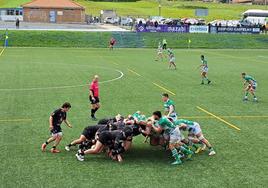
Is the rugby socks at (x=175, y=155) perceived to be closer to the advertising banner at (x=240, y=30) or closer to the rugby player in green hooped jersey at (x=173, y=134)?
the rugby player in green hooped jersey at (x=173, y=134)

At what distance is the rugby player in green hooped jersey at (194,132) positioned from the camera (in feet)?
52.7

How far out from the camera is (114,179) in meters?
13.5

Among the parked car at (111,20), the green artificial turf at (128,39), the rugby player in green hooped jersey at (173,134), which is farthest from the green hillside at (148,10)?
the rugby player in green hooped jersey at (173,134)

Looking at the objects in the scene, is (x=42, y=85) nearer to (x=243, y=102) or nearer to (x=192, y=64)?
(x=243, y=102)

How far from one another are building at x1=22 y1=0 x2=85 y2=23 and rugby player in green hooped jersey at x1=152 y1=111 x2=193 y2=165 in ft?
279

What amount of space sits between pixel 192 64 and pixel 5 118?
94.1 ft

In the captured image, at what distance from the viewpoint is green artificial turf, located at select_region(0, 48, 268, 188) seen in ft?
45.0

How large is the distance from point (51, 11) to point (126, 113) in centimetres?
7891

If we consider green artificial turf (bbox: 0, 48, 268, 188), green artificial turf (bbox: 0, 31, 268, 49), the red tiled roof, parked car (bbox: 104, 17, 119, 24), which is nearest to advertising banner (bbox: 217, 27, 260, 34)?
green artificial turf (bbox: 0, 31, 268, 49)

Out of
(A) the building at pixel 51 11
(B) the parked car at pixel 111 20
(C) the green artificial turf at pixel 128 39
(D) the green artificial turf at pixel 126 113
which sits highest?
(A) the building at pixel 51 11

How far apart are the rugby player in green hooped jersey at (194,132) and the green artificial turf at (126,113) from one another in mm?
382

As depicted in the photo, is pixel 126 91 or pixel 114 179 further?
pixel 126 91

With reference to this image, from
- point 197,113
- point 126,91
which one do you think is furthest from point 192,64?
point 197,113

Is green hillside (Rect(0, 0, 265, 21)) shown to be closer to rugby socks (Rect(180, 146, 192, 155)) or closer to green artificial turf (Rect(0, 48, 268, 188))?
green artificial turf (Rect(0, 48, 268, 188))
